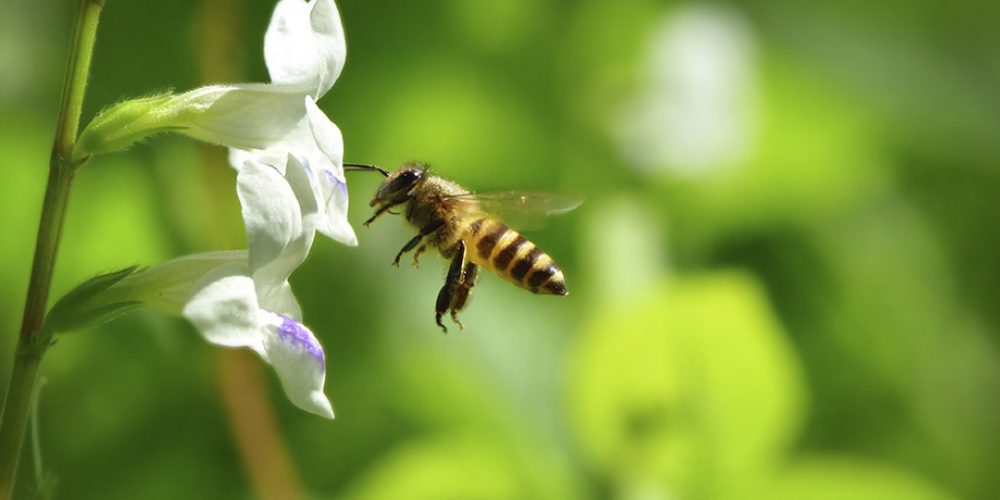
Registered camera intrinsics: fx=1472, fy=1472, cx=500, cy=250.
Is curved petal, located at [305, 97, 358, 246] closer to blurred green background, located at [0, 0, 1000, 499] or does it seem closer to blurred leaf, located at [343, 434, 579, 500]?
blurred green background, located at [0, 0, 1000, 499]

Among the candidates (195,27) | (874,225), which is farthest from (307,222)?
(874,225)

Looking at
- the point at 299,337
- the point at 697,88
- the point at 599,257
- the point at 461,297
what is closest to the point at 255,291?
the point at 299,337

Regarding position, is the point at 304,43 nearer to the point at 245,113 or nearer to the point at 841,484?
the point at 245,113

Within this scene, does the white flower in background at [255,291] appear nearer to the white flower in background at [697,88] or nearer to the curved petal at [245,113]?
the curved petal at [245,113]

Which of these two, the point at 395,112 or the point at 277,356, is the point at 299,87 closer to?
the point at 277,356

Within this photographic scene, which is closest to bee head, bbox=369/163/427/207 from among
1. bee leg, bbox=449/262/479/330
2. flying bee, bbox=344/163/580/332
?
flying bee, bbox=344/163/580/332

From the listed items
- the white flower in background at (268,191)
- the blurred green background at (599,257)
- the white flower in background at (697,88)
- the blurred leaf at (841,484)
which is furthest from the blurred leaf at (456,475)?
the white flower in background at (697,88)
